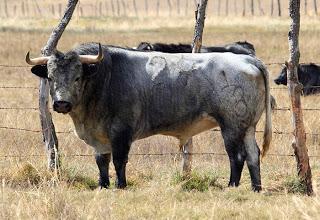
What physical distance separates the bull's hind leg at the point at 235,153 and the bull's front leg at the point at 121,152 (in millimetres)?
1218

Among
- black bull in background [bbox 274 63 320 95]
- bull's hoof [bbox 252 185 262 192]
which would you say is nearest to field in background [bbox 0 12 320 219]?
bull's hoof [bbox 252 185 262 192]

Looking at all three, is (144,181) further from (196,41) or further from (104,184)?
(196,41)

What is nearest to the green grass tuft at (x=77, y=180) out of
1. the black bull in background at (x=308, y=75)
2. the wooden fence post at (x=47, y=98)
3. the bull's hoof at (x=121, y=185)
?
the bull's hoof at (x=121, y=185)

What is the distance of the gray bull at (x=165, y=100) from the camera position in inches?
389

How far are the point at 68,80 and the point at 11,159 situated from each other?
6.35 ft

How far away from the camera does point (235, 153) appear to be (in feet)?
32.9

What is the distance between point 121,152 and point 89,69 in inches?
42.6

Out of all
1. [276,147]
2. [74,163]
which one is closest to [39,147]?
[74,163]

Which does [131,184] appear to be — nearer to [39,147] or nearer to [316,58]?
[39,147]

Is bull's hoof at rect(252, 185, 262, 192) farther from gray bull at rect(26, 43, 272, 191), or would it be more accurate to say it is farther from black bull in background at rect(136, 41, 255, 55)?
black bull in background at rect(136, 41, 255, 55)

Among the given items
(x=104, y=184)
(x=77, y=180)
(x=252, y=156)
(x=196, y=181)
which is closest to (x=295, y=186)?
(x=252, y=156)

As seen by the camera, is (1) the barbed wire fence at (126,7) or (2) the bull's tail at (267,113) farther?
(1) the barbed wire fence at (126,7)

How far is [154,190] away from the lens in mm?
8797

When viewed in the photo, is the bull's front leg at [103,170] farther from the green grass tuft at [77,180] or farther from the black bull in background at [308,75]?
the black bull in background at [308,75]
